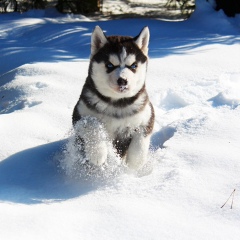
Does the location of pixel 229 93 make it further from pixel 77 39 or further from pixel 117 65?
pixel 77 39

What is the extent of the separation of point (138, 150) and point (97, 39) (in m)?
0.84

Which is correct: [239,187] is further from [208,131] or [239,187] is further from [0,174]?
[0,174]

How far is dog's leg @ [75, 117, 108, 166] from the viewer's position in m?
3.37

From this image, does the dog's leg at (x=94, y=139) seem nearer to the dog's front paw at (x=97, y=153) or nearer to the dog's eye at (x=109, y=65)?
the dog's front paw at (x=97, y=153)

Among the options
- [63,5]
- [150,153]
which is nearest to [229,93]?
[150,153]

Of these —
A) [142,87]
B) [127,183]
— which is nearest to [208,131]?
[142,87]

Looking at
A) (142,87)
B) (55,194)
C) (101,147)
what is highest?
(142,87)

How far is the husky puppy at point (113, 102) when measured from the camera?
10.8 feet

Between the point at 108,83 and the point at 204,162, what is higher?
the point at 108,83

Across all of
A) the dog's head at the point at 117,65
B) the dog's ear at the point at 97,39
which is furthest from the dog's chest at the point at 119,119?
the dog's ear at the point at 97,39

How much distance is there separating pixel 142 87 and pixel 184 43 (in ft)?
12.2

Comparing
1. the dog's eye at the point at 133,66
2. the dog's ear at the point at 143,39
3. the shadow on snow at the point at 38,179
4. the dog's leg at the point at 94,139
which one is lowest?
the shadow on snow at the point at 38,179

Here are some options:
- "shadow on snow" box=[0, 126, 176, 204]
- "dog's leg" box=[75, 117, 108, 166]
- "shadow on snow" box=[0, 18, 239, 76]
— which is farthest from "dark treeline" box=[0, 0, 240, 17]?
"dog's leg" box=[75, 117, 108, 166]

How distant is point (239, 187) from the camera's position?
10.1 ft
